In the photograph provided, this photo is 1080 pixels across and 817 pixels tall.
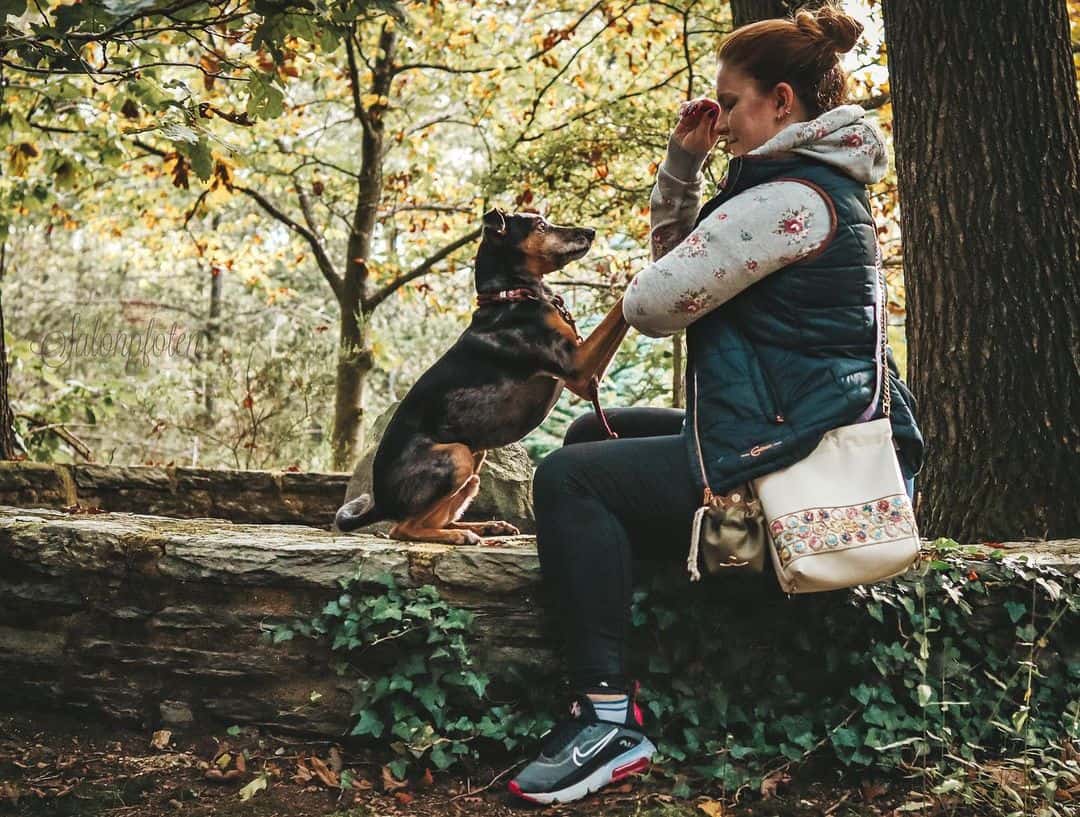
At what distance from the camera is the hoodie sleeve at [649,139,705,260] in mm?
3041

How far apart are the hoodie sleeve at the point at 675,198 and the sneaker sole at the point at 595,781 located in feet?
5.07

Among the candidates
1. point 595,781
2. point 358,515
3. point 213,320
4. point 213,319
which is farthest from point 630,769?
point 213,319

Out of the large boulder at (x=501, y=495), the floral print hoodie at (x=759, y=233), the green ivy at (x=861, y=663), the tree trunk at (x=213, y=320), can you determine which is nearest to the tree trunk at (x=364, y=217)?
the tree trunk at (x=213, y=320)

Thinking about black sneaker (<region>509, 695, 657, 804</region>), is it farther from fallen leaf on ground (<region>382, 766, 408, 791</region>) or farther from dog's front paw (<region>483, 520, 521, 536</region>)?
dog's front paw (<region>483, 520, 521, 536</region>)

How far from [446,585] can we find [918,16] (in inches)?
125

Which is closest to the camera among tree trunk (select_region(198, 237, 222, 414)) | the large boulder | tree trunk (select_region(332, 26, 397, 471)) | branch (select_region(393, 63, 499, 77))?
the large boulder

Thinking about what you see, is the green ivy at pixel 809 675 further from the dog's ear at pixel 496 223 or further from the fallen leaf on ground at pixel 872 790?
the dog's ear at pixel 496 223

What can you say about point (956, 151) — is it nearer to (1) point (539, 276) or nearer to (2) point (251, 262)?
(1) point (539, 276)

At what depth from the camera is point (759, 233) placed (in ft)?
8.22

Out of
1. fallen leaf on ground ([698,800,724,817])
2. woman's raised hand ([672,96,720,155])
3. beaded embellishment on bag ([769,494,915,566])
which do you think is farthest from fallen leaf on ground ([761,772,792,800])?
woman's raised hand ([672,96,720,155])

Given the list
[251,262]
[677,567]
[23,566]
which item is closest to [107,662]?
[23,566]

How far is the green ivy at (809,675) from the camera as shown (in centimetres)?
299

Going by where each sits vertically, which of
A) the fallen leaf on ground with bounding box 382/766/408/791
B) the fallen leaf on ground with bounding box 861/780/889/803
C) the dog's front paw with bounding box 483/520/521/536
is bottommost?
the fallen leaf on ground with bounding box 861/780/889/803

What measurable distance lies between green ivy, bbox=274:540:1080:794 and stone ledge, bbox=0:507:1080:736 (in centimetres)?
17
